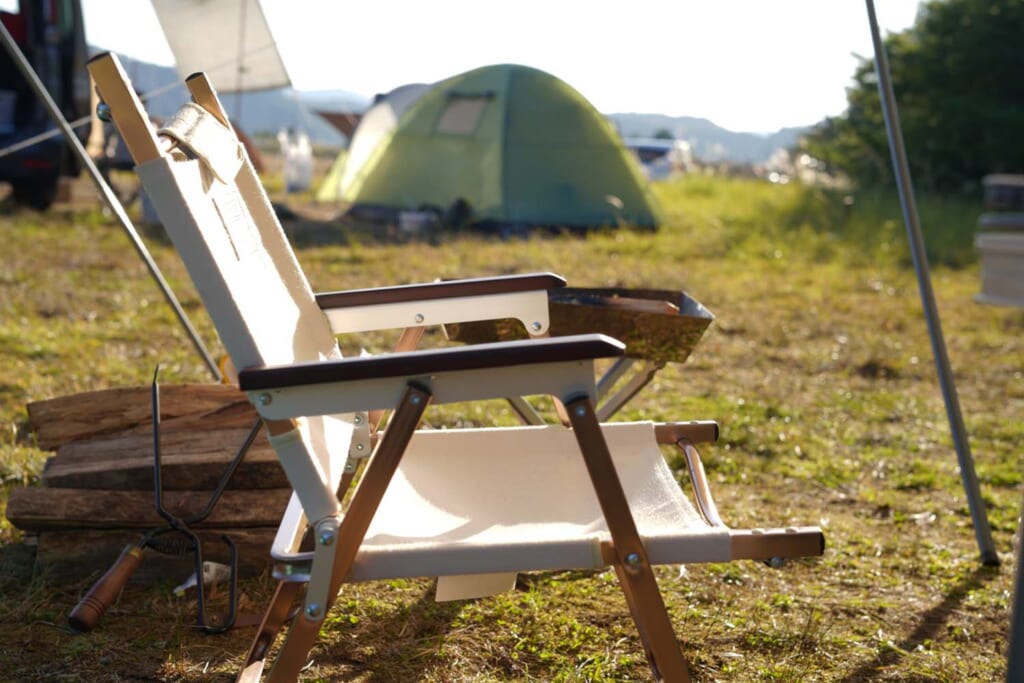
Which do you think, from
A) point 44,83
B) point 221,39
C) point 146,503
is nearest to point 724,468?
point 146,503

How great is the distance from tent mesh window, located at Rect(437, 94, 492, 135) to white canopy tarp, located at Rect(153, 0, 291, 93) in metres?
4.72

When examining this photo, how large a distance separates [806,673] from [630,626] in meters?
0.40

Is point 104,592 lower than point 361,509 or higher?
lower

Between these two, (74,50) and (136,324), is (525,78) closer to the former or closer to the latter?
(74,50)

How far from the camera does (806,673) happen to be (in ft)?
7.28

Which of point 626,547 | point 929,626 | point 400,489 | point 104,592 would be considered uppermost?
point 626,547

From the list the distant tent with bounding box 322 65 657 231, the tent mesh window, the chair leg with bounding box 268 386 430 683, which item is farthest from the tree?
the chair leg with bounding box 268 386 430 683

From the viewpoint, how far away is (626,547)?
66.6 inches

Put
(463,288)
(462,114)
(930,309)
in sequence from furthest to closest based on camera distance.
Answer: (462,114)
(930,309)
(463,288)

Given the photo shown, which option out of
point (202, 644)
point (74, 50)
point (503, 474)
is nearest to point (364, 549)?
point (503, 474)

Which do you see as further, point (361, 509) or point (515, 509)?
point (515, 509)

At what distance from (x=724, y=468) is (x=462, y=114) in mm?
6420

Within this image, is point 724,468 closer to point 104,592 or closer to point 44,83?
point 104,592

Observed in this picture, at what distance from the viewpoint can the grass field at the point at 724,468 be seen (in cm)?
226
